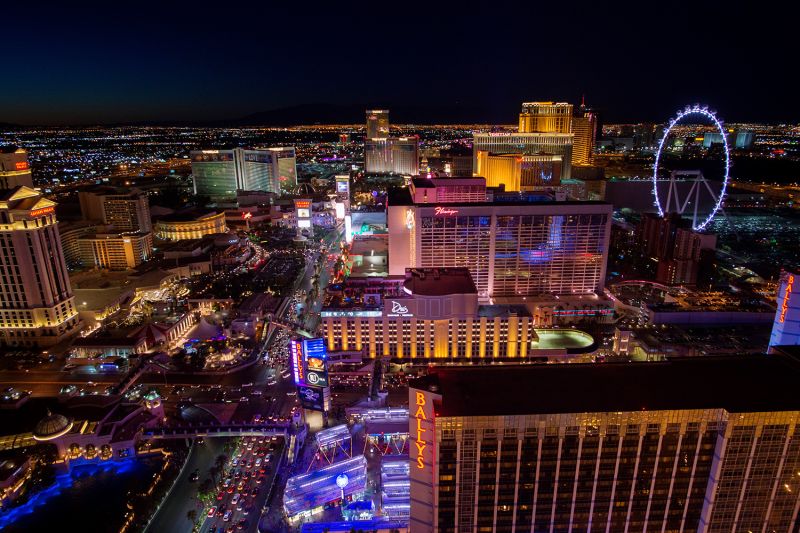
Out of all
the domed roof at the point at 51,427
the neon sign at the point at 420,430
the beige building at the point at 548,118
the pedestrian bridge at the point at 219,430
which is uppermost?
the beige building at the point at 548,118

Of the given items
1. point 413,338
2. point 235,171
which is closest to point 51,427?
point 413,338

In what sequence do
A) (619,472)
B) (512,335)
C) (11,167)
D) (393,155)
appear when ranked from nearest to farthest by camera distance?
(619,472)
(512,335)
(11,167)
(393,155)

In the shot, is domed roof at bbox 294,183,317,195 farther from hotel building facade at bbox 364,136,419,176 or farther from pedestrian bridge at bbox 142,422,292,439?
pedestrian bridge at bbox 142,422,292,439

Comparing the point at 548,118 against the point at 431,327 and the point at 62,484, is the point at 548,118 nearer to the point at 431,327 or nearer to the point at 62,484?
the point at 431,327

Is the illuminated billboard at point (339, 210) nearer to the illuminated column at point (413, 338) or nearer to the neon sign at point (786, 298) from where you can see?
the illuminated column at point (413, 338)

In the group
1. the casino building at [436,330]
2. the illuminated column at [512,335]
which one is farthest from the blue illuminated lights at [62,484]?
the illuminated column at [512,335]

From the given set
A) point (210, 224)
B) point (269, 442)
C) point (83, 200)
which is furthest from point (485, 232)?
point (83, 200)

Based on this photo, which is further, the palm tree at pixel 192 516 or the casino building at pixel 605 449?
the palm tree at pixel 192 516
